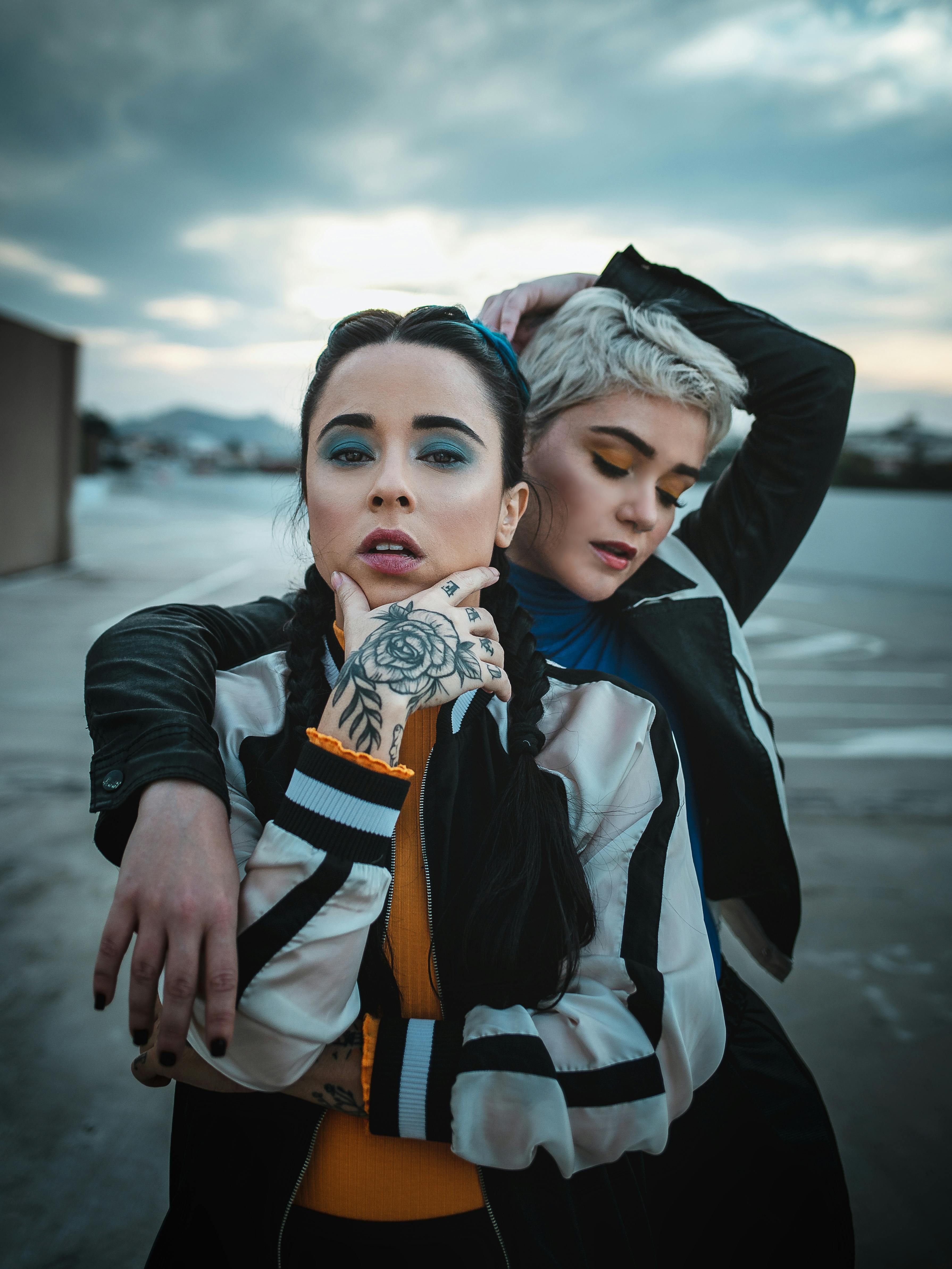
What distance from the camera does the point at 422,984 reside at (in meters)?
1.06

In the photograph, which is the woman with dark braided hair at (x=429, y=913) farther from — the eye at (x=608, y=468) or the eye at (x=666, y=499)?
the eye at (x=666, y=499)

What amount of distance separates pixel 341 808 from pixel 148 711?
1.05 ft

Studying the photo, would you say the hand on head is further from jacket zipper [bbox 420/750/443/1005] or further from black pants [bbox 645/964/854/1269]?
black pants [bbox 645/964/854/1269]

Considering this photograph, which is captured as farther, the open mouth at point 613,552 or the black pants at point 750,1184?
the open mouth at point 613,552

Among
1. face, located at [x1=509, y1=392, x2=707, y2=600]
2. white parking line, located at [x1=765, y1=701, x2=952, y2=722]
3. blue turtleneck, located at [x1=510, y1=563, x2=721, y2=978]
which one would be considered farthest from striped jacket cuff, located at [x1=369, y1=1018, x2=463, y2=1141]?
white parking line, located at [x1=765, y1=701, x2=952, y2=722]

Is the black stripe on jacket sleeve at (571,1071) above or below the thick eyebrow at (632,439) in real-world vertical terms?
below

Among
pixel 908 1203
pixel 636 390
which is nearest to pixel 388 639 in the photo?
pixel 636 390

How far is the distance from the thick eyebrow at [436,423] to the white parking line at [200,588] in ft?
21.1

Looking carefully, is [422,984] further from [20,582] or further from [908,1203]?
[20,582]

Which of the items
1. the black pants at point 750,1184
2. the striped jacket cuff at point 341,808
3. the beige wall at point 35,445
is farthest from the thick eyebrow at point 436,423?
the beige wall at point 35,445

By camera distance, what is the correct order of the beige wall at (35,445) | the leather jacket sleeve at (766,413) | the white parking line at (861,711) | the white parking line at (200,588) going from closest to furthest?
1. the leather jacket sleeve at (766,413)
2. the white parking line at (861,711)
3. the white parking line at (200,588)
4. the beige wall at (35,445)

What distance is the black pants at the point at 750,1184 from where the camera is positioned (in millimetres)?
1290

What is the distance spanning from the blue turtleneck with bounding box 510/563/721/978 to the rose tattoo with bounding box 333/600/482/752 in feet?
1.73

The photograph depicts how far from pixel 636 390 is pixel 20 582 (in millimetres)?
9537
